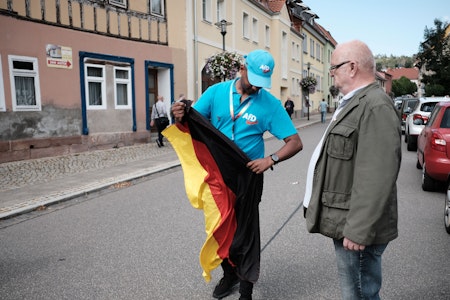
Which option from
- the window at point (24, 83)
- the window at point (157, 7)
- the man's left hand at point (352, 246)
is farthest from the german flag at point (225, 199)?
the window at point (157, 7)

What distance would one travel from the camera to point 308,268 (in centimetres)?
396

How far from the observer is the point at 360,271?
7.16 feet

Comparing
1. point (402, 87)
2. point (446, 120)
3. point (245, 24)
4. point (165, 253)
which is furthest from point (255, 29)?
point (402, 87)

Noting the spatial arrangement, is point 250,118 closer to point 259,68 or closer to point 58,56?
point 259,68

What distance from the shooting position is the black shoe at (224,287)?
343 cm

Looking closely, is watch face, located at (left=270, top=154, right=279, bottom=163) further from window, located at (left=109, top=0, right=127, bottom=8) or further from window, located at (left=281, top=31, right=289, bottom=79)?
window, located at (left=281, top=31, right=289, bottom=79)

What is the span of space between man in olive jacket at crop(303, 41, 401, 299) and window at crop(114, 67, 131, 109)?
1330 centimetres

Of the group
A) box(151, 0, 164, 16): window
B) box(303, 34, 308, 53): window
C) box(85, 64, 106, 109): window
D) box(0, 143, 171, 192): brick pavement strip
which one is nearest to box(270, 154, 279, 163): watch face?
box(0, 143, 171, 192): brick pavement strip

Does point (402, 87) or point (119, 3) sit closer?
point (119, 3)

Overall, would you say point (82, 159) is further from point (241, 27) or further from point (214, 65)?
point (241, 27)

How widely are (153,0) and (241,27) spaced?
9603 millimetres

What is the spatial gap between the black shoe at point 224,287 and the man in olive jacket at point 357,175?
4.63 ft

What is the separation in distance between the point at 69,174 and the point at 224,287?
22.8 ft

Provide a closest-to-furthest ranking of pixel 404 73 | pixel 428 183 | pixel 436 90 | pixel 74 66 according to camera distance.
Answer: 1. pixel 428 183
2. pixel 74 66
3. pixel 436 90
4. pixel 404 73
